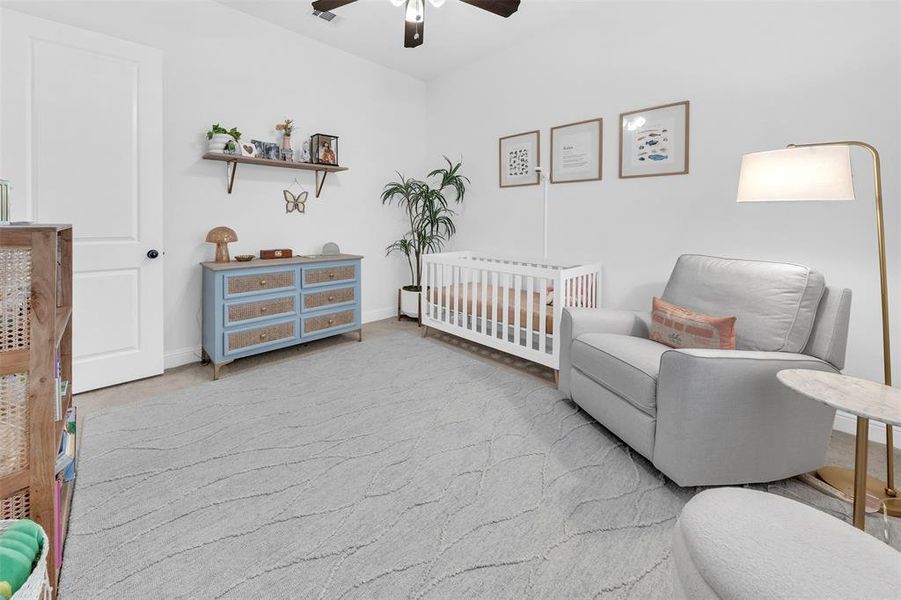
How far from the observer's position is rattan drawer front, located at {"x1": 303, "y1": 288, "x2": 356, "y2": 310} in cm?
349

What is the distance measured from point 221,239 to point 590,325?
2.63 metres

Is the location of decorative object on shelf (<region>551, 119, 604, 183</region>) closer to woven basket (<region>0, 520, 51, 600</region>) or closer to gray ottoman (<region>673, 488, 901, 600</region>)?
gray ottoman (<region>673, 488, 901, 600</region>)

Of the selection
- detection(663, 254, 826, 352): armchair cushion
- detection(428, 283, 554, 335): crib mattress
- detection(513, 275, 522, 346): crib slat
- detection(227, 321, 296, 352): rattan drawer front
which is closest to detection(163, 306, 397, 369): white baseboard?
detection(227, 321, 296, 352): rattan drawer front

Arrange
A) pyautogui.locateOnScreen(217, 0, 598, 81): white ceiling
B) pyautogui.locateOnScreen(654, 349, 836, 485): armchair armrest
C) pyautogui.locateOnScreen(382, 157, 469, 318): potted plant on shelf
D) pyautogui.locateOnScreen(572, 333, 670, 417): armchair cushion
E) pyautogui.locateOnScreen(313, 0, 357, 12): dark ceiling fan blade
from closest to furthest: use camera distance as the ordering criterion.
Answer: pyautogui.locateOnScreen(654, 349, 836, 485): armchair armrest → pyautogui.locateOnScreen(572, 333, 670, 417): armchair cushion → pyautogui.locateOnScreen(313, 0, 357, 12): dark ceiling fan blade → pyautogui.locateOnScreen(217, 0, 598, 81): white ceiling → pyautogui.locateOnScreen(382, 157, 469, 318): potted plant on shelf

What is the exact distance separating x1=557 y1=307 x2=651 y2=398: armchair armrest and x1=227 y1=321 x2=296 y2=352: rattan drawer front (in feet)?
6.88

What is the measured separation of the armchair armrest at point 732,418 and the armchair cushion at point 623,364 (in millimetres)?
96

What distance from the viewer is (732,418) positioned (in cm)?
164

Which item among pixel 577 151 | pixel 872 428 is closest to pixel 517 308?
pixel 577 151

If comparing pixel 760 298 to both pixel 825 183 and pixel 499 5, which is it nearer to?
pixel 825 183

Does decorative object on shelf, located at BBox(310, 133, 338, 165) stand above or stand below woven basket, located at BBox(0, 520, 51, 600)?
above

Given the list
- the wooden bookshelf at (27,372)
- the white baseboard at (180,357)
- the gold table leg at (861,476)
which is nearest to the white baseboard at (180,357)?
the white baseboard at (180,357)

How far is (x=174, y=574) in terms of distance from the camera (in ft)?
4.32

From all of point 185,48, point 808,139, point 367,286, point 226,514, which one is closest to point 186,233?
point 185,48

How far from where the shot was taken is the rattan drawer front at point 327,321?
3499 mm
